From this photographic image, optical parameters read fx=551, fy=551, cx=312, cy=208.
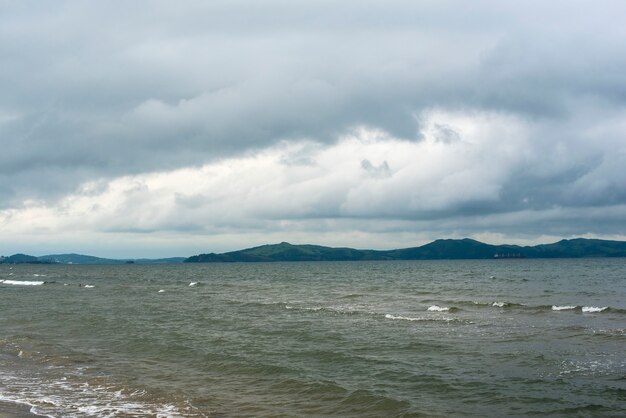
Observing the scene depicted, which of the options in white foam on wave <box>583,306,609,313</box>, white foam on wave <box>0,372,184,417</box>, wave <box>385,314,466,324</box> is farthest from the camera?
white foam on wave <box>583,306,609,313</box>

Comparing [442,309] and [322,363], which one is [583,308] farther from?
[322,363]

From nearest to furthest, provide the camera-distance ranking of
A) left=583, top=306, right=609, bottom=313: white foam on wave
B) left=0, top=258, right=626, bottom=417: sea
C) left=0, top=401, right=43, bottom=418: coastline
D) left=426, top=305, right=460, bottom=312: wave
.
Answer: left=0, top=401, right=43, bottom=418: coastline, left=0, top=258, right=626, bottom=417: sea, left=583, top=306, right=609, bottom=313: white foam on wave, left=426, top=305, right=460, bottom=312: wave

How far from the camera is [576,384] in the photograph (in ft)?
63.6

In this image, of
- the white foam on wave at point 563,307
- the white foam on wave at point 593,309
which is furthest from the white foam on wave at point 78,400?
the white foam on wave at point 593,309

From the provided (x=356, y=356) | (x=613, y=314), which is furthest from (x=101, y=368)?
(x=613, y=314)

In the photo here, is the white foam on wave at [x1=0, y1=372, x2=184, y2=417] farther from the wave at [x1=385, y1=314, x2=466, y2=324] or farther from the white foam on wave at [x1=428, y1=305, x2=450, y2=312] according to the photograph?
the white foam on wave at [x1=428, y1=305, x2=450, y2=312]

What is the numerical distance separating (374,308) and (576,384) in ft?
92.0

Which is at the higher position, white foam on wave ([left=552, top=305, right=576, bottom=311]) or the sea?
white foam on wave ([left=552, top=305, right=576, bottom=311])

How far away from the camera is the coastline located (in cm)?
1619

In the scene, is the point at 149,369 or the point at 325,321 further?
the point at 325,321

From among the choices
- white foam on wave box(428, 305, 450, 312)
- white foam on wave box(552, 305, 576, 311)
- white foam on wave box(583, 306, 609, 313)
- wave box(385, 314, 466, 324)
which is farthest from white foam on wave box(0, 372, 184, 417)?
white foam on wave box(583, 306, 609, 313)

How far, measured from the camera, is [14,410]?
55.1 ft

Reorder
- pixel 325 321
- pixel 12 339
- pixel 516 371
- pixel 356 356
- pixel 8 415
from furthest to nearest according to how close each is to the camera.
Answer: pixel 325 321
pixel 12 339
pixel 356 356
pixel 516 371
pixel 8 415

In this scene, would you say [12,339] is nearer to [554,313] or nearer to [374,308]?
[374,308]
